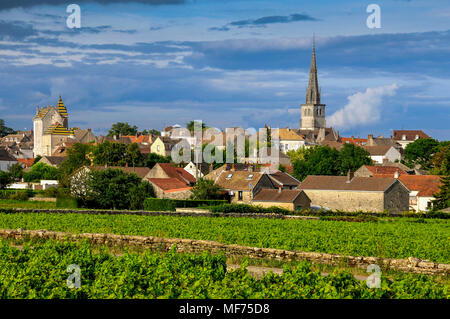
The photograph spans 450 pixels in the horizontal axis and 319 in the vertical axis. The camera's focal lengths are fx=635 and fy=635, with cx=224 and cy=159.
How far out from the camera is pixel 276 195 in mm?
70312

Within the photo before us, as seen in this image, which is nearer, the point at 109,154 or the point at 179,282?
the point at 179,282

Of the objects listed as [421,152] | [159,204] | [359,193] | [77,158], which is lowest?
[159,204]

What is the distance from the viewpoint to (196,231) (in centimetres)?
3697

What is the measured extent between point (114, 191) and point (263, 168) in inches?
1301

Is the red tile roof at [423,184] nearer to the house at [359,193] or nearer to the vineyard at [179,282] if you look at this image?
the house at [359,193]

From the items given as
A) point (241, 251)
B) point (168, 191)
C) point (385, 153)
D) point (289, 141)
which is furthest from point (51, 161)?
point (241, 251)

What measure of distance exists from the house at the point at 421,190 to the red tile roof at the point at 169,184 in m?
28.8

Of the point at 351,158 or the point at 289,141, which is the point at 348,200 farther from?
the point at 289,141

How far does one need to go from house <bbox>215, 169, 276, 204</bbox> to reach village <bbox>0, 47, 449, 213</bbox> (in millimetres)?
115

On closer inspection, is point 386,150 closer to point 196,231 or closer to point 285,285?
point 196,231

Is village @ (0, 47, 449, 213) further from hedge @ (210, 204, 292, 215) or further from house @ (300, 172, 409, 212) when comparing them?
hedge @ (210, 204, 292, 215)

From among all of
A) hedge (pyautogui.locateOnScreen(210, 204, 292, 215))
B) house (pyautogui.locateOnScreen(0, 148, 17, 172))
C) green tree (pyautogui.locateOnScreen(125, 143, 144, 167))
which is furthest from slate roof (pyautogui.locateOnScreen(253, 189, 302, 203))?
house (pyautogui.locateOnScreen(0, 148, 17, 172))

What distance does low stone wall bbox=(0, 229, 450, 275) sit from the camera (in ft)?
78.0
